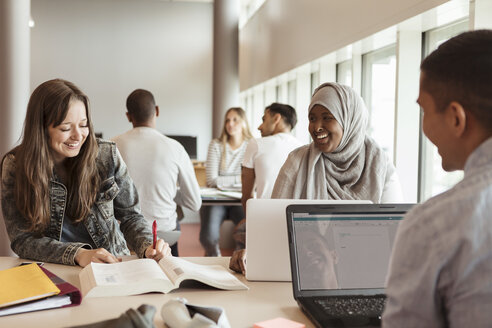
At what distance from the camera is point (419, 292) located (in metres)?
0.76

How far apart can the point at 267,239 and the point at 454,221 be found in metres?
1.04

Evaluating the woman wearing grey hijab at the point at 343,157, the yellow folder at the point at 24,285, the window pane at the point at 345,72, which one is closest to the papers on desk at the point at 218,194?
the window pane at the point at 345,72

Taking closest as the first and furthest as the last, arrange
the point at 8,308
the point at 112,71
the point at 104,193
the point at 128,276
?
the point at 8,308
the point at 128,276
the point at 104,193
the point at 112,71

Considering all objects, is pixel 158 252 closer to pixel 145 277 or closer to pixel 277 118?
pixel 145 277

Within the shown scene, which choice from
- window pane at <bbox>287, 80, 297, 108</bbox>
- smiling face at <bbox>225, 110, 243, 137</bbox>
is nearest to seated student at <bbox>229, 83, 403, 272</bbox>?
smiling face at <bbox>225, 110, 243, 137</bbox>

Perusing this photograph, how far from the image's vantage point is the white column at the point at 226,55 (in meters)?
7.88

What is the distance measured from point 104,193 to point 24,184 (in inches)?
12.3

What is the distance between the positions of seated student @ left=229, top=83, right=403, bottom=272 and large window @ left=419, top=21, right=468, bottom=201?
1.19 metres

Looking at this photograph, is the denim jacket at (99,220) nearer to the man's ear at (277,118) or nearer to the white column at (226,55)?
the man's ear at (277,118)

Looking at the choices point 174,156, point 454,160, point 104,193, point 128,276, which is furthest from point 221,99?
point 454,160

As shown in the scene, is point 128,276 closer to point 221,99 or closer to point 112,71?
point 221,99

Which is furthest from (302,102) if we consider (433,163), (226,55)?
(433,163)

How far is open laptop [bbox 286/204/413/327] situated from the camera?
4.93 feet

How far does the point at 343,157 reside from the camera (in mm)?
2352
